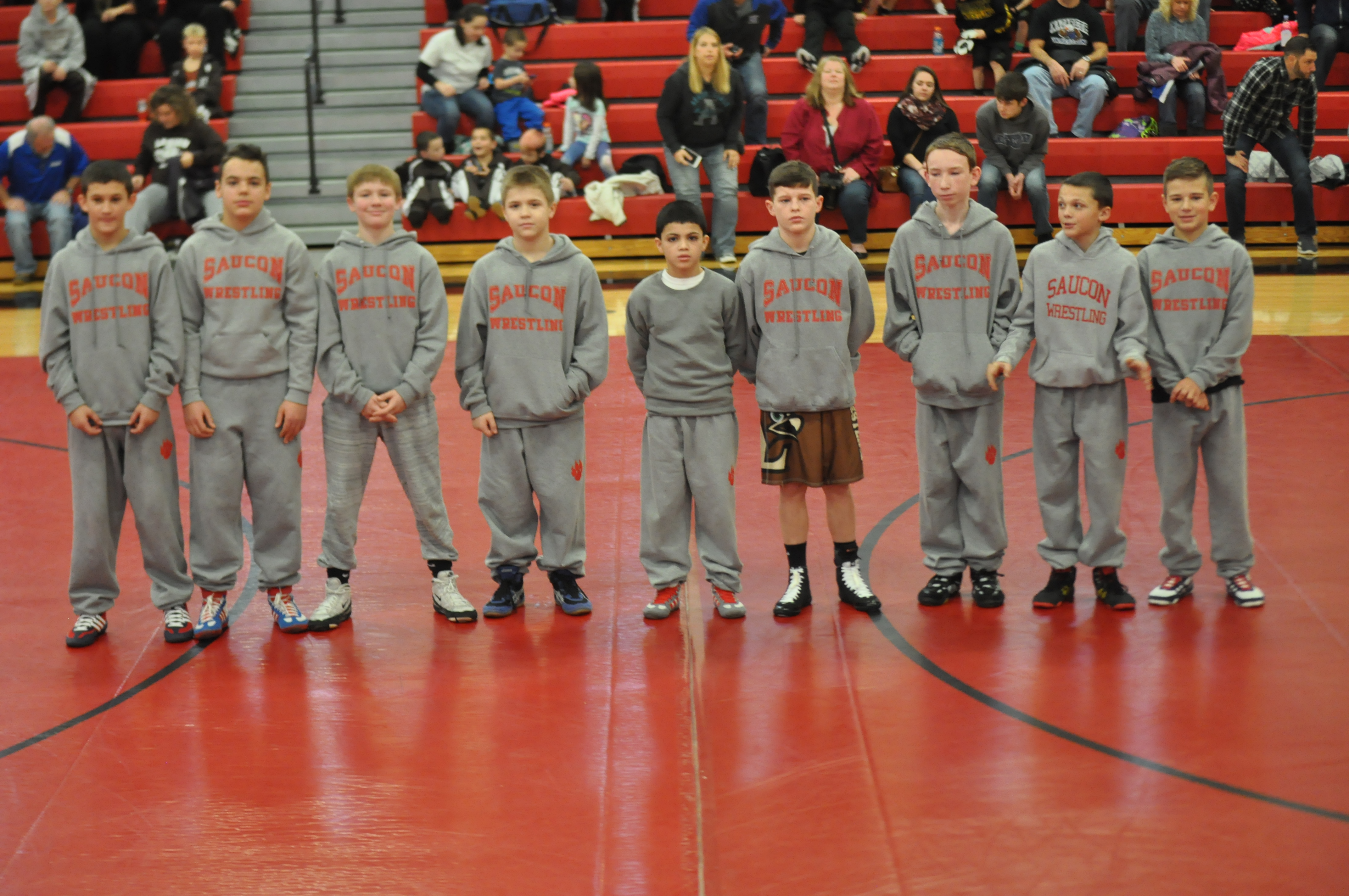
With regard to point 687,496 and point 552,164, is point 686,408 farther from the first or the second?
point 552,164

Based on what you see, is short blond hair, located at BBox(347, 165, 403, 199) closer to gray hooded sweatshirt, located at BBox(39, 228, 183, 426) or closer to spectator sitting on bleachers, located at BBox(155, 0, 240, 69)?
gray hooded sweatshirt, located at BBox(39, 228, 183, 426)

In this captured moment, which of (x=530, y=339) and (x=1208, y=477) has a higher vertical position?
(x=530, y=339)

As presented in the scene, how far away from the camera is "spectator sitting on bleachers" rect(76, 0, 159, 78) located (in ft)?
39.2

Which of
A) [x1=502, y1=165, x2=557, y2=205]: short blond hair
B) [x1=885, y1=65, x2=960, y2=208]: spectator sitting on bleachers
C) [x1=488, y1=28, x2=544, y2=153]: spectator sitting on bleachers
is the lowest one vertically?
[x1=502, y1=165, x2=557, y2=205]: short blond hair

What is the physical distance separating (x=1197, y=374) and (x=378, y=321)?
2.79 metres

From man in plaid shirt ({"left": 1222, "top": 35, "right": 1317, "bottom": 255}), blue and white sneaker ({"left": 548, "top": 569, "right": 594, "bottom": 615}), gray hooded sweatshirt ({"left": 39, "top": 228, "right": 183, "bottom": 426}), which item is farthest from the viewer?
man in plaid shirt ({"left": 1222, "top": 35, "right": 1317, "bottom": 255})

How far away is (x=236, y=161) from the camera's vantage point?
4449 millimetres

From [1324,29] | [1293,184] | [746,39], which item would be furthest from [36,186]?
[1324,29]

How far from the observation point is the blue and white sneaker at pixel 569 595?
4.69 metres

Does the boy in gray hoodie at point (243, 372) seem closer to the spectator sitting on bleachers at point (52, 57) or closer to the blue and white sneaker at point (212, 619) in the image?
the blue and white sneaker at point (212, 619)

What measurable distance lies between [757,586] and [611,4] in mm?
8817

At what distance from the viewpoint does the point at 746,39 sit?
1100cm

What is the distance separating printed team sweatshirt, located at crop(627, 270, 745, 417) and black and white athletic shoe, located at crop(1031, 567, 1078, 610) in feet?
4.24

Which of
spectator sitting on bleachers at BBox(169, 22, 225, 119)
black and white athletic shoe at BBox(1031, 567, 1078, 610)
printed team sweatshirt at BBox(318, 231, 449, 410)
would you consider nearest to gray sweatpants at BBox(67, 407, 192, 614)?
printed team sweatshirt at BBox(318, 231, 449, 410)
